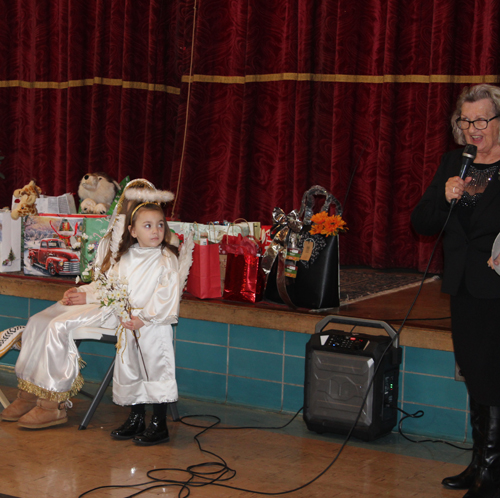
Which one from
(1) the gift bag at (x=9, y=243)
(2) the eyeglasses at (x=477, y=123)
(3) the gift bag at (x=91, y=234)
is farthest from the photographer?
(1) the gift bag at (x=9, y=243)

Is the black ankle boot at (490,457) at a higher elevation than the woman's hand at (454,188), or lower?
lower

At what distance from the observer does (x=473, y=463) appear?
6.84 feet

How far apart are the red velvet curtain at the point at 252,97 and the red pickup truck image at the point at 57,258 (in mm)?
1394

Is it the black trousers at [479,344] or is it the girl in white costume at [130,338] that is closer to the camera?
the black trousers at [479,344]

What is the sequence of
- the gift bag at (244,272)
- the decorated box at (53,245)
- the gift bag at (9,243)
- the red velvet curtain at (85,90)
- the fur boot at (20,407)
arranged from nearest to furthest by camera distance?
the fur boot at (20,407)
the gift bag at (244,272)
the decorated box at (53,245)
the gift bag at (9,243)
the red velvet curtain at (85,90)

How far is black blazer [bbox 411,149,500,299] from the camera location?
1.89 m

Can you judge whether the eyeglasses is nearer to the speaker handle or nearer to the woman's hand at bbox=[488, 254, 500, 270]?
the woman's hand at bbox=[488, 254, 500, 270]

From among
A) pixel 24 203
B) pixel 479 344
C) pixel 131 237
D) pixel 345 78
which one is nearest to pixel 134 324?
pixel 131 237

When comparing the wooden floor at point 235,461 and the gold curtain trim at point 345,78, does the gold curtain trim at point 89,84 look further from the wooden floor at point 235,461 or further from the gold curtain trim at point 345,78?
the wooden floor at point 235,461

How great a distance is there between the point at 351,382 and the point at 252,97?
263cm

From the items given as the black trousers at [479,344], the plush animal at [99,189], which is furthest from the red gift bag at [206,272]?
the black trousers at [479,344]

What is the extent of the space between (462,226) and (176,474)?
1182mm

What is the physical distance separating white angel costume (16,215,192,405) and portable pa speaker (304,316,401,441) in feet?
1.73

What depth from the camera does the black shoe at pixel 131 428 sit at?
251 cm
